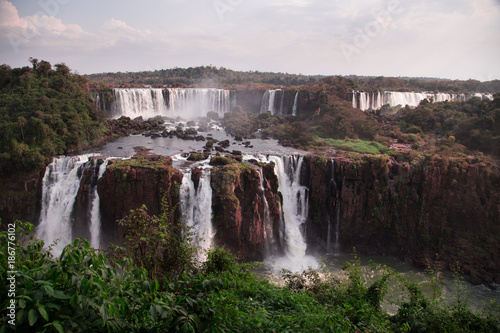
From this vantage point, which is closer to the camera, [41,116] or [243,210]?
[243,210]

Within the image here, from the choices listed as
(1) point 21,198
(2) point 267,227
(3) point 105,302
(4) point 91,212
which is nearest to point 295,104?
(2) point 267,227

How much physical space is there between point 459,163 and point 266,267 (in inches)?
585

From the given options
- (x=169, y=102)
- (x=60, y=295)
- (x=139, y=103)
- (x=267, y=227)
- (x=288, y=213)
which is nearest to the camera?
(x=60, y=295)

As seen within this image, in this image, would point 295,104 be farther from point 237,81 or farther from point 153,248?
point 153,248

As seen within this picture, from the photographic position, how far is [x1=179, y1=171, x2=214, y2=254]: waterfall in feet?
59.1

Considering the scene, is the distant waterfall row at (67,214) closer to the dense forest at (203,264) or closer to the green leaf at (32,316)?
the dense forest at (203,264)

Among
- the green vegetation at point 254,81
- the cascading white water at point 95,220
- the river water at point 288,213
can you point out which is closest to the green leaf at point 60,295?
the river water at point 288,213

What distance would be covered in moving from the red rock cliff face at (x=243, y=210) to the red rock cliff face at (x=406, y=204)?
339 cm

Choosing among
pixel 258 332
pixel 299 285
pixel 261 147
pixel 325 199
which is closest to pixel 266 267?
pixel 325 199

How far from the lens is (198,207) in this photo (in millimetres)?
18125

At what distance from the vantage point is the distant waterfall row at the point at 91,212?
59.4 feet

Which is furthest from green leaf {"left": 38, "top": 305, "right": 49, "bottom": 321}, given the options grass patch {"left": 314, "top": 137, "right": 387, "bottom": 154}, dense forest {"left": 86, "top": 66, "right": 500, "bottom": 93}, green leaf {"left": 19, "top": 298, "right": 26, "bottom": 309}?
dense forest {"left": 86, "top": 66, "right": 500, "bottom": 93}

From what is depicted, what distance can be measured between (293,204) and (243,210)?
4.14 meters

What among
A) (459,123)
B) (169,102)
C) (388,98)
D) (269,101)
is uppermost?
(388,98)
